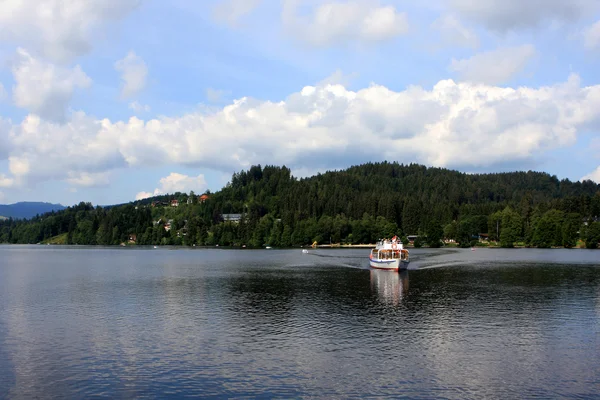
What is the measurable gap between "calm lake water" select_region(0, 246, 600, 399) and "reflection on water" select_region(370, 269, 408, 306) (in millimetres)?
681

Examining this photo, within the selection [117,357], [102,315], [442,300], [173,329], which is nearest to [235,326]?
[173,329]

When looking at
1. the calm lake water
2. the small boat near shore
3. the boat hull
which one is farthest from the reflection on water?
the small boat near shore

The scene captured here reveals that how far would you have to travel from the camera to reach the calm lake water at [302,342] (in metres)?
35.0

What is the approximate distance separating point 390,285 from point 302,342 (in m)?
50.5

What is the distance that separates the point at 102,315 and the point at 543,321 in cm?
5119

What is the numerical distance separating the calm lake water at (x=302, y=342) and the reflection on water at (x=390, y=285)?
2.23 ft

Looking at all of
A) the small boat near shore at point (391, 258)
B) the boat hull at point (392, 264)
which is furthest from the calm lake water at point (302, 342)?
the small boat near shore at point (391, 258)

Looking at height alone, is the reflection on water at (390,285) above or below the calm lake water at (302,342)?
above

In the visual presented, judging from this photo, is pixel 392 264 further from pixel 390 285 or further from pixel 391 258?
pixel 390 285

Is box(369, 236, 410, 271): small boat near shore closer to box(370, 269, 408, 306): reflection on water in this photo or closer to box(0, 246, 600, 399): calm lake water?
box(370, 269, 408, 306): reflection on water

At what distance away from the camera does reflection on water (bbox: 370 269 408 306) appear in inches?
3022

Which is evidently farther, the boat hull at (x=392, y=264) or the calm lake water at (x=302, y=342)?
the boat hull at (x=392, y=264)

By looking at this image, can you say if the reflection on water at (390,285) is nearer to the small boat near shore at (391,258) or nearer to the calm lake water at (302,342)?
the calm lake water at (302,342)

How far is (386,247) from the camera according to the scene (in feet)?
440
